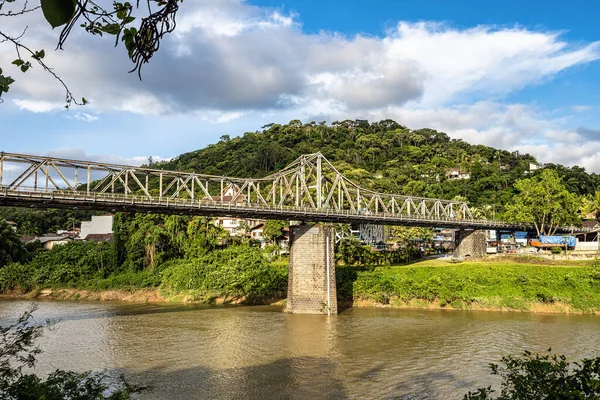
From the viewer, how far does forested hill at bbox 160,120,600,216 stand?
8425 cm

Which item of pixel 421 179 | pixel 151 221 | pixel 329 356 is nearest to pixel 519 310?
pixel 329 356

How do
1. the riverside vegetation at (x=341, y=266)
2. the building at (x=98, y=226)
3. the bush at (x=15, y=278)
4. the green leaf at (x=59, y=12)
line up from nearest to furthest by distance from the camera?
1. the green leaf at (x=59, y=12)
2. the riverside vegetation at (x=341, y=266)
3. the bush at (x=15, y=278)
4. the building at (x=98, y=226)

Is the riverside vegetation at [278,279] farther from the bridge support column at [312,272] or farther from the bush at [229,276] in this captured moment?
→ the bridge support column at [312,272]

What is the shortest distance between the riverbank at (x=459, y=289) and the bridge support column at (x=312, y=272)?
13.3 ft

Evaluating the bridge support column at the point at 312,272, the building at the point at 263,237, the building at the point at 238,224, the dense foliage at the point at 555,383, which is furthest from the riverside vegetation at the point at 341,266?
the dense foliage at the point at 555,383

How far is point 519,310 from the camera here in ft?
122

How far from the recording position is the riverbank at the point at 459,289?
37.5 meters

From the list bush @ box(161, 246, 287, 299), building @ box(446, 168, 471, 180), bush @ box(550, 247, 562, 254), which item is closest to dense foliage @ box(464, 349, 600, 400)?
bush @ box(161, 246, 287, 299)

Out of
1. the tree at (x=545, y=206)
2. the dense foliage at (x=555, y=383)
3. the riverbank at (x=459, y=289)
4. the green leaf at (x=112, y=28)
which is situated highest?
the tree at (x=545, y=206)

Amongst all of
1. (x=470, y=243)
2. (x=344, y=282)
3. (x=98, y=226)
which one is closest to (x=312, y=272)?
(x=344, y=282)

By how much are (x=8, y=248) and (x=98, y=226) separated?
769 inches

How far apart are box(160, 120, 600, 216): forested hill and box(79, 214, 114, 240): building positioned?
1025 inches

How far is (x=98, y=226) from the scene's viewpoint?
7275 centimetres

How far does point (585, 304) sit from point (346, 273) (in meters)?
19.4
